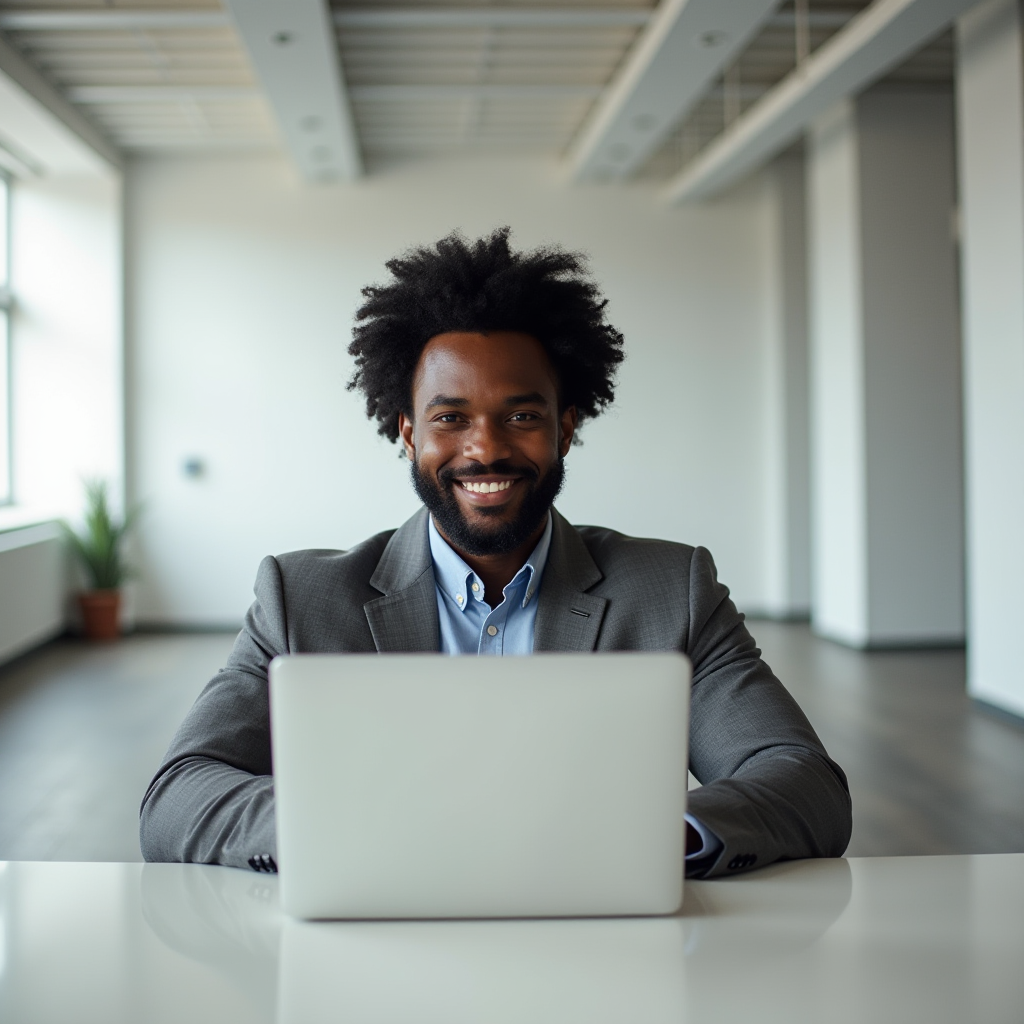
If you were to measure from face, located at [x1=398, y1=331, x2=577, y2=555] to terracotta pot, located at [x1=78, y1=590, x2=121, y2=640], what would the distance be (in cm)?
666

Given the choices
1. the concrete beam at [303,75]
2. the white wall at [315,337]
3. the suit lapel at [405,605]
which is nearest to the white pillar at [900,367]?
the white wall at [315,337]

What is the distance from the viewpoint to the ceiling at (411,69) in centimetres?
544

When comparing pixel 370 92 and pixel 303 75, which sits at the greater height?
pixel 370 92

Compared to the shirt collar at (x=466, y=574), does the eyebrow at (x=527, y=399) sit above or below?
above

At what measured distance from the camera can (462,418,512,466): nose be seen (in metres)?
1.68

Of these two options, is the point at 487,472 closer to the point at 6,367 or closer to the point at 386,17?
the point at 386,17

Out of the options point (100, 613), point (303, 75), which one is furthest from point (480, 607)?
point (100, 613)

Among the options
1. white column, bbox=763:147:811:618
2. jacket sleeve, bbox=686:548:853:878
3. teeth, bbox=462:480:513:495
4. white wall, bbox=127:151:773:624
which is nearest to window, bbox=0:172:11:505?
white wall, bbox=127:151:773:624

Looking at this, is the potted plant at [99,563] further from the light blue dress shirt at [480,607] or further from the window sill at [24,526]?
the light blue dress shirt at [480,607]

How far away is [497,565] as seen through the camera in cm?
180

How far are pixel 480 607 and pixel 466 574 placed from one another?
0.21ft

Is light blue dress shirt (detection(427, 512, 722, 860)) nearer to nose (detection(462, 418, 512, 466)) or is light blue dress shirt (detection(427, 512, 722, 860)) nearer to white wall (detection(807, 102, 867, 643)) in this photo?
nose (detection(462, 418, 512, 466))

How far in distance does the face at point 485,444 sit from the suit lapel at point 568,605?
78 mm

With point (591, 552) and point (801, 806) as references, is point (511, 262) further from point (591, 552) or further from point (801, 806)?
point (801, 806)
